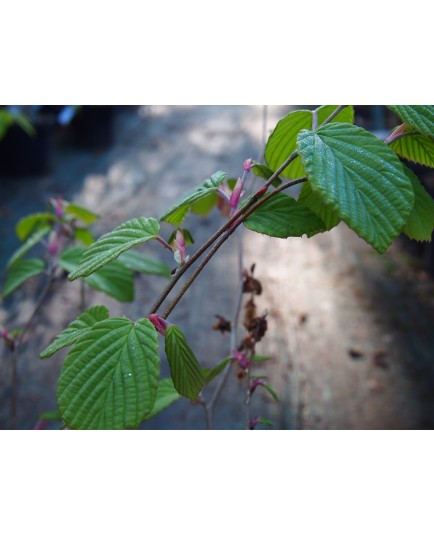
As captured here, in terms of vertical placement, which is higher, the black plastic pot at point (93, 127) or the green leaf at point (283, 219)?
the black plastic pot at point (93, 127)

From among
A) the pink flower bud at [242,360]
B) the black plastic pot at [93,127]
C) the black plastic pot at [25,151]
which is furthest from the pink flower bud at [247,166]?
the black plastic pot at [93,127]

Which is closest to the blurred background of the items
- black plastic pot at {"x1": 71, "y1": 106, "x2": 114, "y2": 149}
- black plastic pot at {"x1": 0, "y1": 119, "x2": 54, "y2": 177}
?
black plastic pot at {"x1": 0, "y1": 119, "x2": 54, "y2": 177}

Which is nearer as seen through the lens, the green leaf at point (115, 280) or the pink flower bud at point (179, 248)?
the pink flower bud at point (179, 248)

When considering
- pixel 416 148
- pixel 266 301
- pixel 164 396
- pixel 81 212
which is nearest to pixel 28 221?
pixel 81 212

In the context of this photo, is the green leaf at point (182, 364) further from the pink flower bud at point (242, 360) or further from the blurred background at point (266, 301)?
the blurred background at point (266, 301)

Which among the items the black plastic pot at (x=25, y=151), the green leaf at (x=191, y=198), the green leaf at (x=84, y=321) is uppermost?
the black plastic pot at (x=25, y=151)
